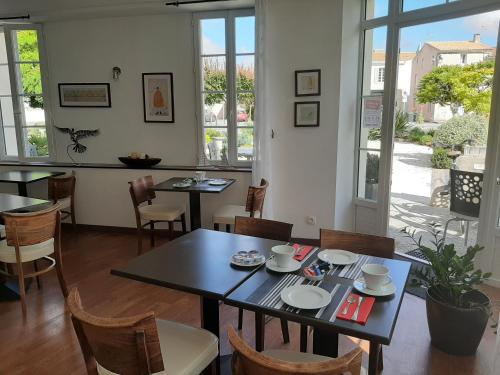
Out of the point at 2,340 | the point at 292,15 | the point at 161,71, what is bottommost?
the point at 2,340

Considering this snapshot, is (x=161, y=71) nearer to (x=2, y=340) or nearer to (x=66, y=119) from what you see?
(x=66, y=119)

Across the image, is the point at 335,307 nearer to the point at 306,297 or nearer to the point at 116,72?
the point at 306,297

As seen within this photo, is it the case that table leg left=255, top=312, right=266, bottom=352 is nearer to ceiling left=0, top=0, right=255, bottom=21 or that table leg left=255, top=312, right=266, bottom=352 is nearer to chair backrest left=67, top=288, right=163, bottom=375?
chair backrest left=67, top=288, right=163, bottom=375

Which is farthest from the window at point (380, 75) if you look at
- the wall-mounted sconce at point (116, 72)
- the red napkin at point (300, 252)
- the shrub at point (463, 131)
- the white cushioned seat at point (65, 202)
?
the white cushioned seat at point (65, 202)

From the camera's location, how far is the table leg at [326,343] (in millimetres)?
1743

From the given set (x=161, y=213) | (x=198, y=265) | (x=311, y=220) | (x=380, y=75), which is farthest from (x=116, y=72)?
(x=198, y=265)

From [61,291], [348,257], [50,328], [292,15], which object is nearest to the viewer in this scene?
[348,257]

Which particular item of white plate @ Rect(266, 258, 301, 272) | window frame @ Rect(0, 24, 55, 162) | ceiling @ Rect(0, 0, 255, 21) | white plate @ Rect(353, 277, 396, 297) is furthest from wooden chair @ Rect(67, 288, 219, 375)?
window frame @ Rect(0, 24, 55, 162)

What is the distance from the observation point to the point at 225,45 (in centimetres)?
450

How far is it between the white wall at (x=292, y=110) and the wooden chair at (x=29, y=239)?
2279 millimetres

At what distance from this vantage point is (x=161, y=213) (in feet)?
13.3

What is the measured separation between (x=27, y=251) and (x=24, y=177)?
6.24 ft

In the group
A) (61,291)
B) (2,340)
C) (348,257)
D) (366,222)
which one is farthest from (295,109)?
(2,340)

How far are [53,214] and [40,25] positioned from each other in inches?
125
